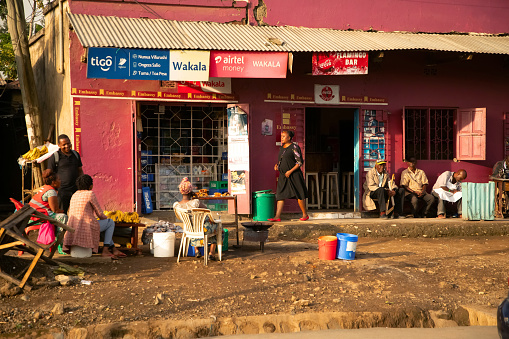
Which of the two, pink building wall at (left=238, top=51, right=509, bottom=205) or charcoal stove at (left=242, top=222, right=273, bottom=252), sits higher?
pink building wall at (left=238, top=51, right=509, bottom=205)

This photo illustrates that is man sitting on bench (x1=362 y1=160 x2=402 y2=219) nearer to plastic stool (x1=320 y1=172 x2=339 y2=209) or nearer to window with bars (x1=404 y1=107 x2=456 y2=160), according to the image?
window with bars (x1=404 y1=107 x2=456 y2=160)

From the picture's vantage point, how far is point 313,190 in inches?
529

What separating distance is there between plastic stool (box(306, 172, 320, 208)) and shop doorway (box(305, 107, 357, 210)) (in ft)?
1.65

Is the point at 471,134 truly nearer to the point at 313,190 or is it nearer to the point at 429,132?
the point at 429,132

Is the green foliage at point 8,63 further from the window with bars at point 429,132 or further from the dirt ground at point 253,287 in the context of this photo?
the window with bars at point 429,132

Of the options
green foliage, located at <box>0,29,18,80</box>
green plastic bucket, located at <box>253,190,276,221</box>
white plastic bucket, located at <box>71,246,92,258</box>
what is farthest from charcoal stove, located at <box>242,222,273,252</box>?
green foliage, located at <box>0,29,18,80</box>

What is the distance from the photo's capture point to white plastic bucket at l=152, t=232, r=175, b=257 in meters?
8.14

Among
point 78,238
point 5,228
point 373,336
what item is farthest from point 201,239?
point 373,336

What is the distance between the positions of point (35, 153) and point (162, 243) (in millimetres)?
3886

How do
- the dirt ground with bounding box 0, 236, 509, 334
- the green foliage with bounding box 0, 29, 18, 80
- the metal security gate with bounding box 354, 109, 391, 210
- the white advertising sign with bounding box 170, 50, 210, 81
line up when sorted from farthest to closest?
the green foliage with bounding box 0, 29, 18, 80, the metal security gate with bounding box 354, 109, 391, 210, the white advertising sign with bounding box 170, 50, 210, 81, the dirt ground with bounding box 0, 236, 509, 334

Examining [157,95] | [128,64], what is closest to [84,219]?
[128,64]

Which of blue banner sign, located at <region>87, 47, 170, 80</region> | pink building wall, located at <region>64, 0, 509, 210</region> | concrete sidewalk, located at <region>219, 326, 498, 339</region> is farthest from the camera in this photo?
pink building wall, located at <region>64, 0, 509, 210</region>

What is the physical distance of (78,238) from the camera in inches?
295

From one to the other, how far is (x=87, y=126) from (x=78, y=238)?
3554 millimetres
